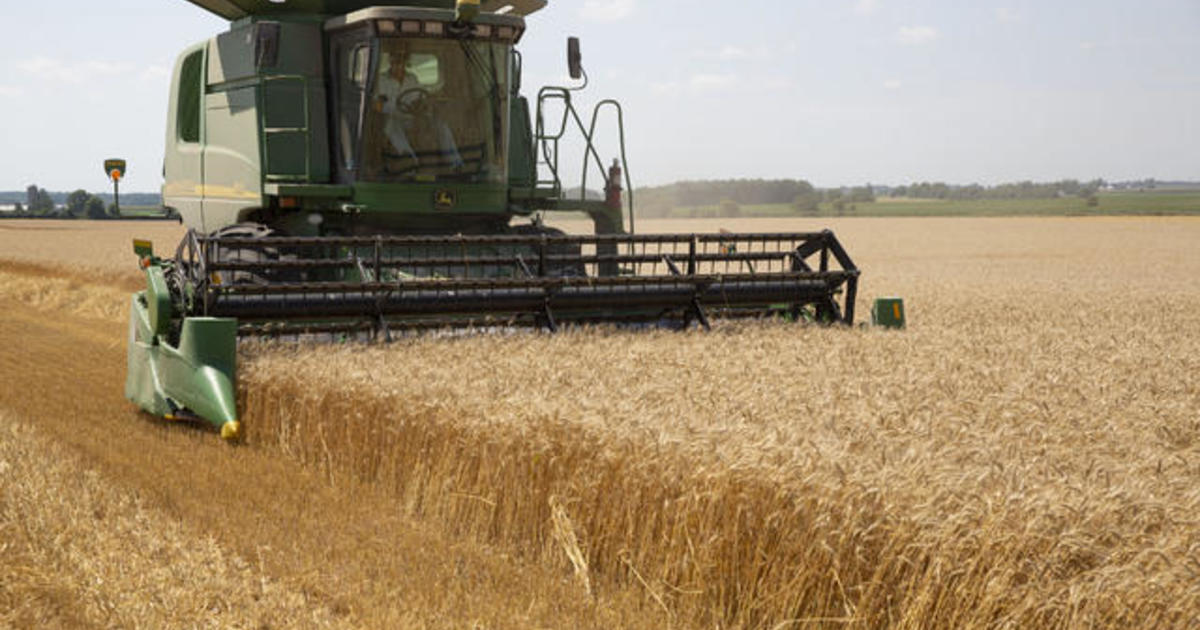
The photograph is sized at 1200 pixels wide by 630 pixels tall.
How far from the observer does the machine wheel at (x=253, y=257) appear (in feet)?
21.5

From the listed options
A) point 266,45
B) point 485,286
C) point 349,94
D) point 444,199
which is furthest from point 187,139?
point 485,286

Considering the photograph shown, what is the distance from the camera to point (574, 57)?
25.0ft

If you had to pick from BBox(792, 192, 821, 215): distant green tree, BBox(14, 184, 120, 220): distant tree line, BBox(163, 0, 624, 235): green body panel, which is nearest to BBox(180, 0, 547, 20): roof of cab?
BBox(163, 0, 624, 235): green body panel

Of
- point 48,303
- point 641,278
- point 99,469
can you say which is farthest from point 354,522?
point 48,303

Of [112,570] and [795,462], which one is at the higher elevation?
[795,462]

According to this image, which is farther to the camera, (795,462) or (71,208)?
(71,208)

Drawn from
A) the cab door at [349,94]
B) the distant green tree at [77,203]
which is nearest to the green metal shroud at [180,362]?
the cab door at [349,94]

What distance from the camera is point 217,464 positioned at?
4836mm

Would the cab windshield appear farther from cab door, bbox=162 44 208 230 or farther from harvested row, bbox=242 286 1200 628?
harvested row, bbox=242 286 1200 628

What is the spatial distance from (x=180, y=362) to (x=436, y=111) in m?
2.71

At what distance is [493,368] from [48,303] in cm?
961

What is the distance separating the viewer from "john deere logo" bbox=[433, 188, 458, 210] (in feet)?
24.2

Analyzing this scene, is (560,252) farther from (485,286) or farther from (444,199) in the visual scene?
(485,286)

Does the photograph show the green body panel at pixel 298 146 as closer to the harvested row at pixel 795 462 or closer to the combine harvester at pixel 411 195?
the combine harvester at pixel 411 195
